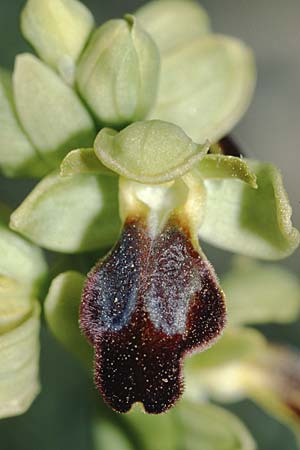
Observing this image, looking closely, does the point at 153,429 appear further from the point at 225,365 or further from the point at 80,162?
the point at 80,162

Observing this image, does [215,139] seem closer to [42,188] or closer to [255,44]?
[42,188]

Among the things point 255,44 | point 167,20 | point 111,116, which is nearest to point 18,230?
point 111,116

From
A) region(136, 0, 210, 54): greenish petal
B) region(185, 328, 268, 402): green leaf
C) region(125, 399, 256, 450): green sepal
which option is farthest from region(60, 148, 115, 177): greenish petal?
region(185, 328, 268, 402): green leaf

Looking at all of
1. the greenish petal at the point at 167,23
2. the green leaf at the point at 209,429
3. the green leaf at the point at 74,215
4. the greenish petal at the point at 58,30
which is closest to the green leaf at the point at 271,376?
the green leaf at the point at 209,429

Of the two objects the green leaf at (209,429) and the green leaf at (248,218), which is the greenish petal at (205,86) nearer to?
the green leaf at (248,218)

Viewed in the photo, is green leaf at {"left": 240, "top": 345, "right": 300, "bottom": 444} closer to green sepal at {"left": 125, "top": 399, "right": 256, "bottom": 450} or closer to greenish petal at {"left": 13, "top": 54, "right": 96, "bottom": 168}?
green sepal at {"left": 125, "top": 399, "right": 256, "bottom": 450}
